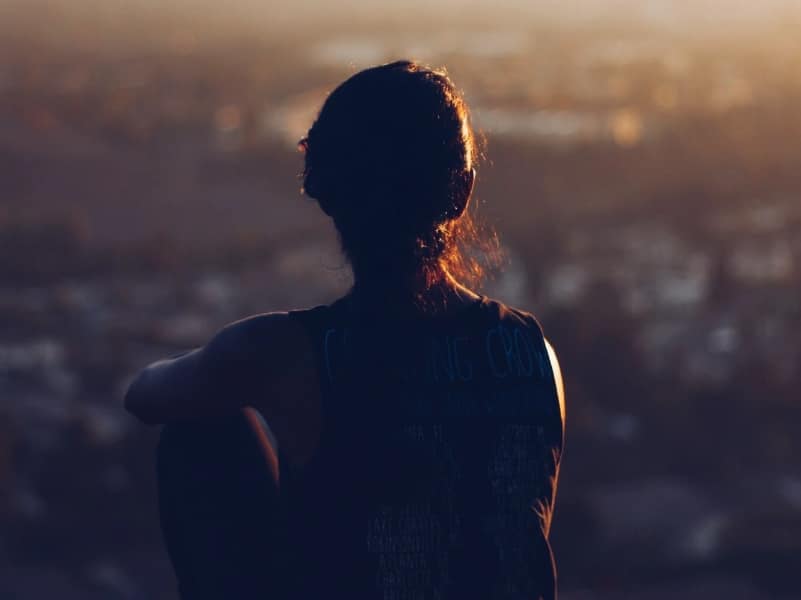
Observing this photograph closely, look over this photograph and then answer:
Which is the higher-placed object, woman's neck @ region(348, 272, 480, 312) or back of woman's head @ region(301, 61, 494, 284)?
back of woman's head @ region(301, 61, 494, 284)

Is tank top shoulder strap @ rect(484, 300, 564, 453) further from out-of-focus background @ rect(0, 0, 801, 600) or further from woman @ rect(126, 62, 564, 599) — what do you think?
out-of-focus background @ rect(0, 0, 801, 600)

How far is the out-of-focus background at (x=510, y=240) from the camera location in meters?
5.36

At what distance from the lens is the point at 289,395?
171 cm

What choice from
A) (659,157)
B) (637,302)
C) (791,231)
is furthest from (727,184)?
(637,302)

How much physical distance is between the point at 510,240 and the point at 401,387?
10328 millimetres

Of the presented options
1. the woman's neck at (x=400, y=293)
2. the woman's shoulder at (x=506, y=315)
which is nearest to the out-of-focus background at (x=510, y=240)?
the woman's neck at (x=400, y=293)

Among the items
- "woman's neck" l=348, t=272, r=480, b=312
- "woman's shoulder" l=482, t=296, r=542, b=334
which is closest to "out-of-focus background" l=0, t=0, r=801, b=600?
"woman's neck" l=348, t=272, r=480, b=312

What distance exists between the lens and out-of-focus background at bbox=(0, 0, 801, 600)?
17.6ft

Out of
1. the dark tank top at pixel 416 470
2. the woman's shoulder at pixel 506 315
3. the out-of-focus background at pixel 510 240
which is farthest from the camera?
the out-of-focus background at pixel 510 240

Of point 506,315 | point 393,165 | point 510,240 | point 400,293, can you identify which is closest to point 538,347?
point 506,315

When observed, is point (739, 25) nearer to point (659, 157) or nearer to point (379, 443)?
point (659, 157)

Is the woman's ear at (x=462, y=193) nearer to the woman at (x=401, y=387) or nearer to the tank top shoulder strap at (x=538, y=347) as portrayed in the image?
the woman at (x=401, y=387)

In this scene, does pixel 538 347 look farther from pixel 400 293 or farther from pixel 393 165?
pixel 393 165

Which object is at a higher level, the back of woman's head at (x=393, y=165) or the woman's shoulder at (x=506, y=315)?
the back of woman's head at (x=393, y=165)
